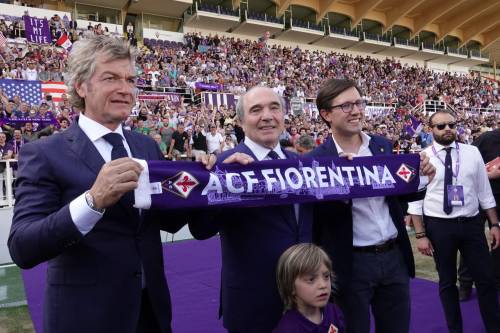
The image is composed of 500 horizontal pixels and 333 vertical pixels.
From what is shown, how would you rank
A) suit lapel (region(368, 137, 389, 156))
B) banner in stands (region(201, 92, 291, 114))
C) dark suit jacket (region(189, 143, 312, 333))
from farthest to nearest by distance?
banner in stands (region(201, 92, 291, 114)), suit lapel (region(368, 137, 389, 156)), dark suit jacket (region(189, 143, 312, 333))

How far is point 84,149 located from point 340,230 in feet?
4.71

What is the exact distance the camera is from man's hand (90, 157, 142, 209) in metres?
1.41

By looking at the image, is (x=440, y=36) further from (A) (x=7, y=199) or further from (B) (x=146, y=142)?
(B) (x=146, y=142)

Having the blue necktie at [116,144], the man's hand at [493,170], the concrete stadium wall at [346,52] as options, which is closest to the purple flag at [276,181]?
the blue necktie at [116,144]

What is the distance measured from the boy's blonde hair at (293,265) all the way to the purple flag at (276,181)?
11.7 inches

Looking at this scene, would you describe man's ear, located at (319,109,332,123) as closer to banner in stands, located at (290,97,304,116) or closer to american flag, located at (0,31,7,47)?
american flag, located at (0,31,7,47)

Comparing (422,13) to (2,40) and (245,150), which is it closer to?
(2,40)

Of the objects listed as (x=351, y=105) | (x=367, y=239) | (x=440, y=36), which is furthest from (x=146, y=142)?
(x=440, y=36)

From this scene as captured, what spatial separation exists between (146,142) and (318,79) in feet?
79.3

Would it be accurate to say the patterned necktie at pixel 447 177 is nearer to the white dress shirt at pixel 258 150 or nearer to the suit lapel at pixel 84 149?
the white dress shirt at pixel 258 150

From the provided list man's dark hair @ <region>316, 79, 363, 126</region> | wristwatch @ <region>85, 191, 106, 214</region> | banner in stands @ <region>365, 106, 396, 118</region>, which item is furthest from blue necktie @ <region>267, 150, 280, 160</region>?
banner in stands @ <region>365, 106, 396, 118</region>

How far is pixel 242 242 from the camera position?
2.11 m

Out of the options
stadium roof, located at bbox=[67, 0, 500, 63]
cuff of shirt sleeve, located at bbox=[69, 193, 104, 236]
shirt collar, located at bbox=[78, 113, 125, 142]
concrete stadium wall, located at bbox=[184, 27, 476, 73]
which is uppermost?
stadium roof, located at bbox=[67, 0, 500, 63]

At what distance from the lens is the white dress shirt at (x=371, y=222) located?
2.41 meters
